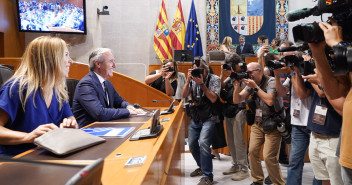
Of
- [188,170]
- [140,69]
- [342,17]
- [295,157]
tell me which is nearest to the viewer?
[342,17]

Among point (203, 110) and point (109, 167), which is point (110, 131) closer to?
point (109, 167)

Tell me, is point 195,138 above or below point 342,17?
below

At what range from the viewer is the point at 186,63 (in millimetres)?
6043

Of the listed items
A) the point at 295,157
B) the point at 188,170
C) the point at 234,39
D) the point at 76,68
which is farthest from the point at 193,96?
the point at 234,39

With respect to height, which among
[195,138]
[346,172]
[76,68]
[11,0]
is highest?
[11,0]

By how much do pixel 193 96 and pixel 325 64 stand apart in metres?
2.27

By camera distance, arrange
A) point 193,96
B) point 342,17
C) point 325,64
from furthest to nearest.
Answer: point 193,96, point 325,64, point 342,17

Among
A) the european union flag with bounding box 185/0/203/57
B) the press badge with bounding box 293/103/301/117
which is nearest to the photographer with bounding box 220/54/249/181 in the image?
the press badge with bounding box 293/103/301/117

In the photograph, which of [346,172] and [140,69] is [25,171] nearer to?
[346,172]

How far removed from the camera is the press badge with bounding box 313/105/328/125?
7.43 feet

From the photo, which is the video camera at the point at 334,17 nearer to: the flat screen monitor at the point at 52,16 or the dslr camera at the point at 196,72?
the dslr camera at the point at 196,72

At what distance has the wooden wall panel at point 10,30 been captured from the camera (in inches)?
238

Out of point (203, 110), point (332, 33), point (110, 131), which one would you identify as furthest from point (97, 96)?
point (332, 33)

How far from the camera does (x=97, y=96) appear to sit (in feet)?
8.74
